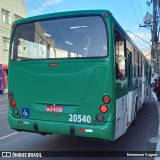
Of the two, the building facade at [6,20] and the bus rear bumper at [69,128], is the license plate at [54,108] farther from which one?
the building facade at [6,20]

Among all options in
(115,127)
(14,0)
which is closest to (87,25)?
(115,127)

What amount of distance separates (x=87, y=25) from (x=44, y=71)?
4.40 feet

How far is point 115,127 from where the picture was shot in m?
5.88

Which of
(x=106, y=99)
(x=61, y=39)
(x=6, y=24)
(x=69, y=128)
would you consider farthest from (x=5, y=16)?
(x=106, y=99)

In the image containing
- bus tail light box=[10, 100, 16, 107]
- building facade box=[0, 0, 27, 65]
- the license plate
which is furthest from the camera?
building facade box=[0, 0, 27, 65]

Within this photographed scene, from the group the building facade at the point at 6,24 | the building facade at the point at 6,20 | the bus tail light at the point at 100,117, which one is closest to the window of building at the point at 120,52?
the bus tail light at the point at 100,117

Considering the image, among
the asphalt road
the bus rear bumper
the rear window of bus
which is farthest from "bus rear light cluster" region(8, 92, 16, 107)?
the asphalt road

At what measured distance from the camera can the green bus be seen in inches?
227

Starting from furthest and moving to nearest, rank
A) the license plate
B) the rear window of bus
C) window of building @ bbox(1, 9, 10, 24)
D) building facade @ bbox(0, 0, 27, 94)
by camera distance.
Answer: window of building @ bbox(1, 9, 10, 24) < building facade @ bbox(0, 0, 27, 94) < the license plate < the rear window of bus

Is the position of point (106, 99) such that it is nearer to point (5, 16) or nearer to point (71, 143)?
point (71, 143)

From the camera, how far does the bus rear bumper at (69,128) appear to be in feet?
18.6

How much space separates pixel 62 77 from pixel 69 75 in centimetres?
16

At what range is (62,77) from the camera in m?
6.08

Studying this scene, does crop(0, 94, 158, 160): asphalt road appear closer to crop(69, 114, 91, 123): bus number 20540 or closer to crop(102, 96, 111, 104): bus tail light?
crop(69, 114, 91, 123): bus number 20540
